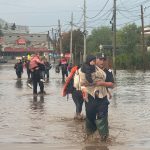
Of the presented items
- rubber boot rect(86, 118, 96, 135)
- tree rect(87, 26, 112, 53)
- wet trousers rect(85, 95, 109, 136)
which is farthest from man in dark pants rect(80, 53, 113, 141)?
tree rect(87, 26, 112, 53)

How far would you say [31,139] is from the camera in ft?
34.5

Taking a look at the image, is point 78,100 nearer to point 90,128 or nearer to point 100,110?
point 90,128

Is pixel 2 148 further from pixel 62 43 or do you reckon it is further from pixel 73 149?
pixel 62 43

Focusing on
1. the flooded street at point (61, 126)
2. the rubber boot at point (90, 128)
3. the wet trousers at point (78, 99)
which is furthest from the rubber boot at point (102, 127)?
the wet trousers at point (78, 99)

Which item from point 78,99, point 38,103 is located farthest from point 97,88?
point 38,103

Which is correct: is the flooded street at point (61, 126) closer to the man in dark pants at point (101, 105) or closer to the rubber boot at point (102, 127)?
the rubber boot at point (102, 127)

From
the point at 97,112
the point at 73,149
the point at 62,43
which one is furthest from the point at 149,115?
the point at 62,43

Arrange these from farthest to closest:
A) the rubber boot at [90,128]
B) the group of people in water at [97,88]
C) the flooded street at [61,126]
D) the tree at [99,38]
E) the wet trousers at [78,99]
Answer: the tree at [99,38] → the wet trousers at [78,99] → the rubber boot at [90,128] → the group of people in water at [97,88] → the flooded street at [61,126]

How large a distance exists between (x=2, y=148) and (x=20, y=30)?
171 m

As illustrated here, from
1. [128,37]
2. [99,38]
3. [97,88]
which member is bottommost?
[97,88]

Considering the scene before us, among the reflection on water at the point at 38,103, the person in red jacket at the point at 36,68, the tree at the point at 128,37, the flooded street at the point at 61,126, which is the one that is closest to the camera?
the flooded street at the point at 61,126

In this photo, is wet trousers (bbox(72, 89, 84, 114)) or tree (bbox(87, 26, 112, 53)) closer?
wet trousers (bbox(72, 89, 84, 114))

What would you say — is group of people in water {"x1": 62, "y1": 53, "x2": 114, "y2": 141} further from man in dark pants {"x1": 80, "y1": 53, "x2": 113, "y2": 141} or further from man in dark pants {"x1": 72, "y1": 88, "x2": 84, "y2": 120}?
man in dark pants {"x1": 72, "y1": 88, "x2": 84, "y2": 120}

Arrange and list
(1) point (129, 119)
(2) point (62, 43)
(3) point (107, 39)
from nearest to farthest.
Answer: (1) point (129, 119) → (2) point (62, 43) → (3) point (107, 39)
